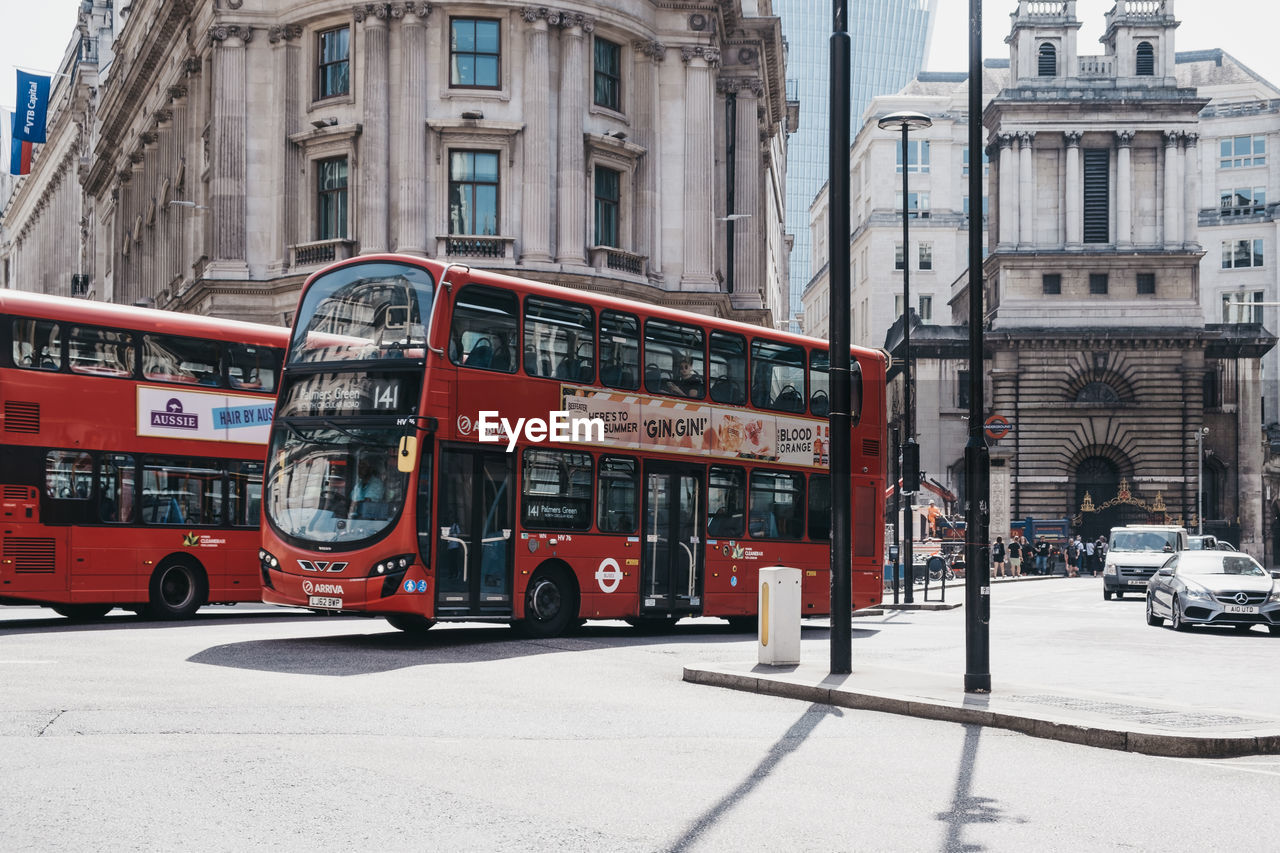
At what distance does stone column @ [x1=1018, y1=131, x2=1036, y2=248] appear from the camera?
77875 mm

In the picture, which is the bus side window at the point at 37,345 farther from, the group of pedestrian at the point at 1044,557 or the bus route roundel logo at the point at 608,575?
the group of pedestrian at the point at 1044,557

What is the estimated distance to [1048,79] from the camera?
78.4 m

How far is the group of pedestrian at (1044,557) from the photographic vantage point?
63719 millimetres

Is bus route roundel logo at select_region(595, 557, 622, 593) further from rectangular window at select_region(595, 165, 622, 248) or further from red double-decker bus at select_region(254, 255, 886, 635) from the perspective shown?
rectangular window at select_region(595, 165, 622, 248)

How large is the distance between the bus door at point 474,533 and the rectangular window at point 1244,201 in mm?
94366

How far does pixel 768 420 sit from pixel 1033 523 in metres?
49.7

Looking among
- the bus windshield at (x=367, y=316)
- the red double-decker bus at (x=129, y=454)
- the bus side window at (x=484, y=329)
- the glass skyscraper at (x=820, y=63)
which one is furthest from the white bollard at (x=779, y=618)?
the glass skyscraper at (x=820, y=63)

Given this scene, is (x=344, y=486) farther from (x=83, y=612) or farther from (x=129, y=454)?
(x=83, y=612)

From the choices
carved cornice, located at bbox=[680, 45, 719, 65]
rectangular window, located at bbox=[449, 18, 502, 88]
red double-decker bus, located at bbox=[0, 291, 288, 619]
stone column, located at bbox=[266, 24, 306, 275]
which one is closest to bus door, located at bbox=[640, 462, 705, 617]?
red double-decker bus, located at bbox=[0, 291, 288, 619]

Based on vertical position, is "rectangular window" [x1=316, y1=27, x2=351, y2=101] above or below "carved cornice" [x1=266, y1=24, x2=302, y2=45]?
below

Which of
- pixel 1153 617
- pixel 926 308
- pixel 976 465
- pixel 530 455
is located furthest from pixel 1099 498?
pixel 976 465

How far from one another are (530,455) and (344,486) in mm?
2527

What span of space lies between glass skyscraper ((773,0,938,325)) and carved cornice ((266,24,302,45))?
12896 cm

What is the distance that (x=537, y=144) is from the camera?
3972 cm
